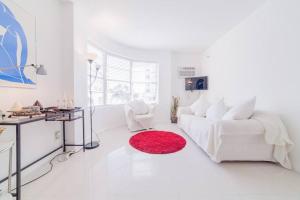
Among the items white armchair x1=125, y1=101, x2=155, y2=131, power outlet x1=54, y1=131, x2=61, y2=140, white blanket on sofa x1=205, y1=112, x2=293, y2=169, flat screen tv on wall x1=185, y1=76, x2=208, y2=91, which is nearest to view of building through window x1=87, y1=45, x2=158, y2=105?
white armchair x1=125, y1=101, x2=155, y2=131

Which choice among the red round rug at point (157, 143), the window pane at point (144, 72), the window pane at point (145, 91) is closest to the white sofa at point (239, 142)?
the red round rug at point (157, 143)

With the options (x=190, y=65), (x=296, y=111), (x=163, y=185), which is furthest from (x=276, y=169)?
(x=190, y=65)

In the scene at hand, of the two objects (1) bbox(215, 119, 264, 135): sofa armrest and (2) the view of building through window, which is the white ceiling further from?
(1) bbox(215, 119, 264, 135): sofa armrest

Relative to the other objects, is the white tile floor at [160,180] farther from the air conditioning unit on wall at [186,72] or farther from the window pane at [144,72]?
the air conditioning unit on wall at [186,72]

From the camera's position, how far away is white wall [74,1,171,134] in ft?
8.28

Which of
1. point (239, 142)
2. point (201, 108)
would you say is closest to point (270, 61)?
point (239, 142)

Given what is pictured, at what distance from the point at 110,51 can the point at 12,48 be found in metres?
2.52

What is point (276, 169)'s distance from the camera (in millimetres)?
1876

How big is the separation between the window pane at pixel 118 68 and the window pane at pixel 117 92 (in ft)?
0.53

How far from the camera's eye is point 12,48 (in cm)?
152

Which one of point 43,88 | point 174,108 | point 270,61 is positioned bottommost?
point 174,108

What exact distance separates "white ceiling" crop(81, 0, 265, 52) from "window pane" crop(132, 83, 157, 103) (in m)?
1.51

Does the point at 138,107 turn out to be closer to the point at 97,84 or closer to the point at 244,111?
the point at 97,84

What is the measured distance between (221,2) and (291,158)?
2.49m
